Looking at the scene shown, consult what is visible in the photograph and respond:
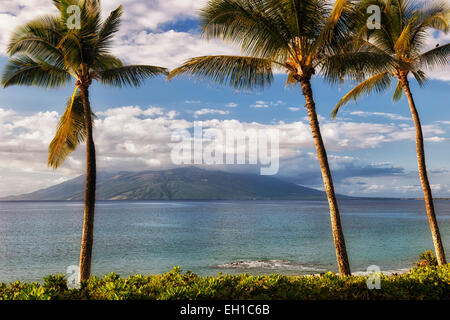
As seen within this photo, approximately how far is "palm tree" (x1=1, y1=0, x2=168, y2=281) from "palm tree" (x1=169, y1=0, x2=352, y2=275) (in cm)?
288

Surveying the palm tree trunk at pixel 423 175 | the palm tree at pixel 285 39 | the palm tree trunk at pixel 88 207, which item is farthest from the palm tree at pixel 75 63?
the palm tree trunk at pixel 423 175

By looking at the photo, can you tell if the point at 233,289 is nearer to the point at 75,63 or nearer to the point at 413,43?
the point at 75,63

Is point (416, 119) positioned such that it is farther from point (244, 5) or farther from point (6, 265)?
→ point (6, 265)

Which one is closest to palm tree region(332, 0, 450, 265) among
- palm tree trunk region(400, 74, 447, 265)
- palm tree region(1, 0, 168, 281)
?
palm tree trunk region(400, 74, 447, 265)

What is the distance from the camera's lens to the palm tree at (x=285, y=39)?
1174 centimetres

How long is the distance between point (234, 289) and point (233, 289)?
0.03 metres

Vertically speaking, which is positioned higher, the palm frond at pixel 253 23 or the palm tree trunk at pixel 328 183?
the palm frond at pixel 253 23

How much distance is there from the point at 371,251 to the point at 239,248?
1580cm

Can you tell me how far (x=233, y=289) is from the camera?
708 centimetres

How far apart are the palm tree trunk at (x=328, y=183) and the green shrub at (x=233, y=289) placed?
304cm

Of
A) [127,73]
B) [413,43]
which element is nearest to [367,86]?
[413,43]

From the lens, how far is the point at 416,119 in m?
15.5

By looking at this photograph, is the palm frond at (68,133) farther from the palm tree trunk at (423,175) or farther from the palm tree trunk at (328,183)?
the palm tree trunk at (423,175)
